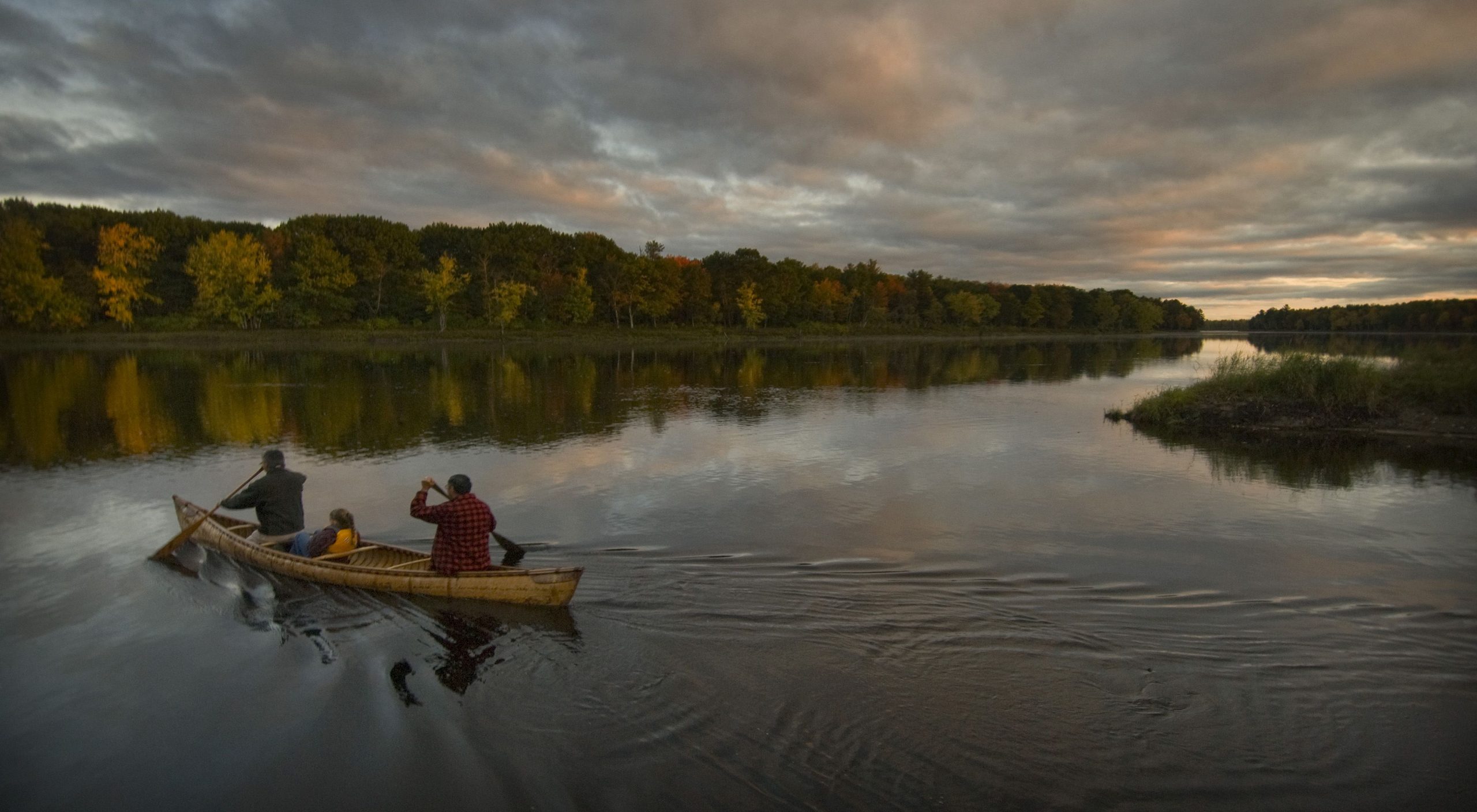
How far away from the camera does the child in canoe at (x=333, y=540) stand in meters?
11.8

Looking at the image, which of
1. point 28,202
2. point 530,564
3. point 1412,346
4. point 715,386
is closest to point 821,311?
point 715,386

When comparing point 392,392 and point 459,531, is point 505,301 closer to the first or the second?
point 392,392

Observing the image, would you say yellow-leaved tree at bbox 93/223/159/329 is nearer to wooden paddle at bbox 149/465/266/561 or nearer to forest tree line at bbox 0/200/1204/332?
forest tree line at bbox 0/200/1204/332

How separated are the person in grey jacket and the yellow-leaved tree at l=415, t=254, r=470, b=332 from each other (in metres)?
81.4

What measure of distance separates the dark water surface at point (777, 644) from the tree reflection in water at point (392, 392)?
97.6 inches

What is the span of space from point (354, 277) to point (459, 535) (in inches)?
3591

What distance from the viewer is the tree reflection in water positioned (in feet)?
80.0

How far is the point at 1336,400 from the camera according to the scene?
27.5 meters

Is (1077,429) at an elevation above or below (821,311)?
below

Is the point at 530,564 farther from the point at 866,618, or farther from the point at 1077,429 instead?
the point at 1077,429

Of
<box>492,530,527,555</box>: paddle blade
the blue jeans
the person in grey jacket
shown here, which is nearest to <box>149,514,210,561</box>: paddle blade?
the person in grey jacket

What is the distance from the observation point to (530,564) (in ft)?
42.0

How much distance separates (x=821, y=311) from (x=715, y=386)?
87808 mm

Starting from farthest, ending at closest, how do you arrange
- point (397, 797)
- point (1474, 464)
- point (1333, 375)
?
point (1333, 375) → point (1474, 464) → point (397, 797)
